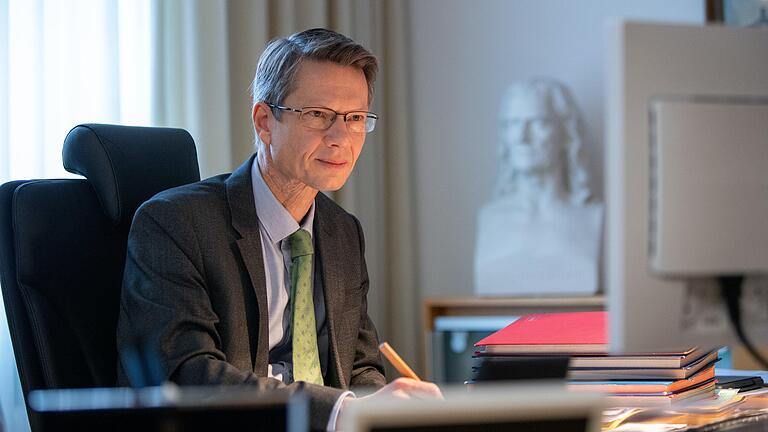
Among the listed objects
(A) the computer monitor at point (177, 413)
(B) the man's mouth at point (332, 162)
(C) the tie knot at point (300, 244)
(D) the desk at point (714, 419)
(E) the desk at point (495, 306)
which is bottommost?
(E) the desk at point (495, 306)

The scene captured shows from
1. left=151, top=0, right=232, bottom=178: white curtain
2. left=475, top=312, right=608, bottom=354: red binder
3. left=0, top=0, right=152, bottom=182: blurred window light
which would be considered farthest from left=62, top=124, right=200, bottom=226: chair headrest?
left=151, top=0, right=232, bottom=178: white curtain

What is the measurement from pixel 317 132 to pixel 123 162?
0.34m

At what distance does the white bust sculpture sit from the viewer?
3670 mm

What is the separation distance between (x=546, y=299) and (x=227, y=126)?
4.13 feet

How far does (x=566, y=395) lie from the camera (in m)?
0.77

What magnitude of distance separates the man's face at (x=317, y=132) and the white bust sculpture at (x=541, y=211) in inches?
74.1

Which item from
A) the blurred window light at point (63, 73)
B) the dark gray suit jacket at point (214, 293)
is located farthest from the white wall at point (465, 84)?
the dark gray suit jacket at point (214, 293)

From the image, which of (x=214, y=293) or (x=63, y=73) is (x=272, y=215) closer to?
(x=214, y=293)

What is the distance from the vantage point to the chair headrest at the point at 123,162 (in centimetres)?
176

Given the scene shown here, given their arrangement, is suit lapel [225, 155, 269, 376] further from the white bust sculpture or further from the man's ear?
the white bust sculpture

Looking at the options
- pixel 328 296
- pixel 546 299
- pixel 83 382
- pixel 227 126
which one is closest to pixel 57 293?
pixel 83 382

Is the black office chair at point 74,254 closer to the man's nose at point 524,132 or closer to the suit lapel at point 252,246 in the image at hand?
the suit lapel at point 252,246

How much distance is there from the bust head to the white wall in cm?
34

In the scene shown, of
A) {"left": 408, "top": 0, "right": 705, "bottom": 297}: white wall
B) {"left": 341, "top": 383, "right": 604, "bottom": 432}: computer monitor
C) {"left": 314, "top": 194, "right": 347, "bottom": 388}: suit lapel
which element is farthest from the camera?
{"left": 408, "top": 0, "right": 705, "bottom": 297}: white wall
